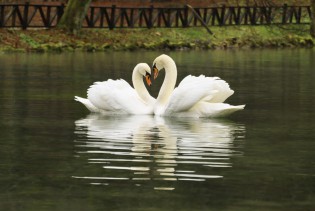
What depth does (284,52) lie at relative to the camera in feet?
174

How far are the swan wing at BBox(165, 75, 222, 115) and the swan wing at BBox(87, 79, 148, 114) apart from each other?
69cm

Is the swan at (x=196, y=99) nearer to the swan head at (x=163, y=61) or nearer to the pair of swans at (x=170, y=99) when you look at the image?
the pair of swans at (x=170, y=99)

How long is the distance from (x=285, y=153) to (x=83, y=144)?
2.65 metres

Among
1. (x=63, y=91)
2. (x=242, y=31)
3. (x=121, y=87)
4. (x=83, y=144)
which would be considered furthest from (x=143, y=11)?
(x=83, y=144)

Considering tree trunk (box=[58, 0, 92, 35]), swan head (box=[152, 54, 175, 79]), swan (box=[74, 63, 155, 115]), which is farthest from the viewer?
tree trunk (box=[58, 0, 92, 35])

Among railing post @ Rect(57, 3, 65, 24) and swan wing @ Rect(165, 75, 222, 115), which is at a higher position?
railing post @ Rect(57, 3, 65, 24)

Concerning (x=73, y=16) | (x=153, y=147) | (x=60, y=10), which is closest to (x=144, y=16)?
(x=60, y=10)

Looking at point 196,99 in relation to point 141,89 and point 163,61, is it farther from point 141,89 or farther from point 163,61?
point 163,61

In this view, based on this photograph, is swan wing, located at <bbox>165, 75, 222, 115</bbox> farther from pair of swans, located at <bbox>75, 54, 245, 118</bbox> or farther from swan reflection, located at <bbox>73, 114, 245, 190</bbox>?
swan reflection, located at <bbox>73, 114, 245, 190</bbox>

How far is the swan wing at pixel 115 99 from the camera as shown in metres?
20.8

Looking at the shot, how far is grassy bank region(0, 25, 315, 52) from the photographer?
47469 millimetres

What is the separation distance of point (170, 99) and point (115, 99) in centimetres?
96

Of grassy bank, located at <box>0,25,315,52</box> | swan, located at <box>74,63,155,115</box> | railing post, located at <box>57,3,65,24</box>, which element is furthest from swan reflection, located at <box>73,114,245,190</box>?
railing post, located at <box>57,3,65,24</box>

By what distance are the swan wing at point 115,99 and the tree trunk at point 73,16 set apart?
30.6 m
